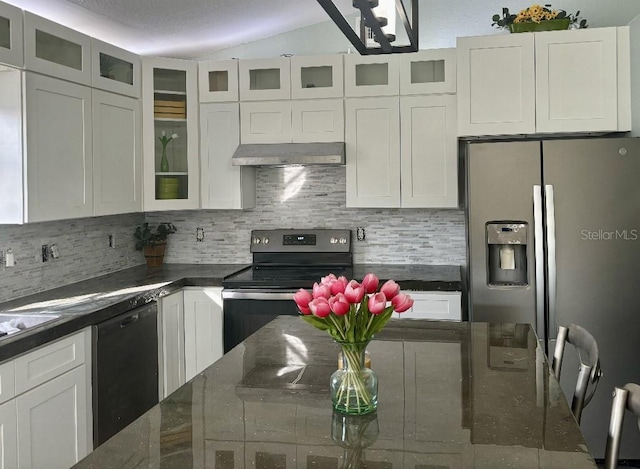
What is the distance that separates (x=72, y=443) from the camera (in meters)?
2.94

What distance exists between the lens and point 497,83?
12.7 feet

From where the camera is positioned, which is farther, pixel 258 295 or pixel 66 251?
pixel 258 295

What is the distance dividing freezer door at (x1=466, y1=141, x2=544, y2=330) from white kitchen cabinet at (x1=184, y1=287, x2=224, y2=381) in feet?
5.11

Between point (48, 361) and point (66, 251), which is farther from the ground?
point (66, 251)

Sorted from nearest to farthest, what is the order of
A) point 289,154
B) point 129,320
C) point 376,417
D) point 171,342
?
point 376,417 → point 129,320 → point 171,342 → point 289,154

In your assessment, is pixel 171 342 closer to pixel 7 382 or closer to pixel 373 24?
pixel 7 382

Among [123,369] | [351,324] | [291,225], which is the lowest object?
[123,369]

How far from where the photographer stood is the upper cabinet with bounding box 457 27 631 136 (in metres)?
3.76

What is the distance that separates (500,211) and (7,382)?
2507mm

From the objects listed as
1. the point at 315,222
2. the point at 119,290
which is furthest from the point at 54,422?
the point at 315,222

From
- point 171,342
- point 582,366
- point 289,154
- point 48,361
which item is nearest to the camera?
point 582,366

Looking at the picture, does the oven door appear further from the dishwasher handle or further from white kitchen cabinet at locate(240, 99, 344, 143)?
white kitchen cabinet at locate(240, 99, 344, 143)

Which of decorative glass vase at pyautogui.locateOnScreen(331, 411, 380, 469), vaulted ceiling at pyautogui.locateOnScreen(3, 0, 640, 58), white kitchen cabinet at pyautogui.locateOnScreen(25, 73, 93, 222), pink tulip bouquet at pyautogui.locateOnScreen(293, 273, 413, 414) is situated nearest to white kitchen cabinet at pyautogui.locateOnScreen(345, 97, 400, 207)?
vaulted ceiling at pyautogui.locateOnScreen(3, 0, 640, 58)

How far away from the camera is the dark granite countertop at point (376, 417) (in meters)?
1.34
